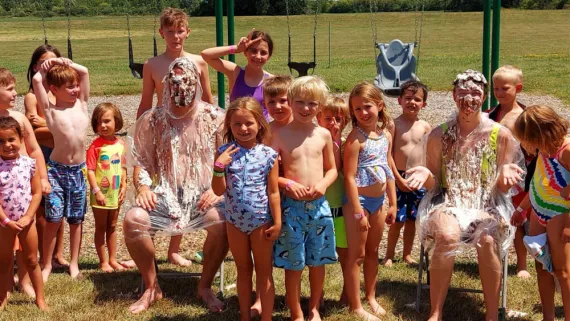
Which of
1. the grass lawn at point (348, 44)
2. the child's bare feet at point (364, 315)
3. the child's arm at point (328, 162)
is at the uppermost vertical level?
the child's arm at point (328, 162)

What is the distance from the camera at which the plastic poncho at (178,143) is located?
4723mm

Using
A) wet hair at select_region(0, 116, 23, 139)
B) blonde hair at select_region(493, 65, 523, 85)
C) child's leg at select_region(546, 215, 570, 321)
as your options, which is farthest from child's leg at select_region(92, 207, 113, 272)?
child's leg at select_region(546, 215, 570, 321)

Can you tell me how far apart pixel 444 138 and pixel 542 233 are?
2.79ft

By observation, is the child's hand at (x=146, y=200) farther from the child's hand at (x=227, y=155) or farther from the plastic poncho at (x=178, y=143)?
the child's hand at (x=227, y=155)

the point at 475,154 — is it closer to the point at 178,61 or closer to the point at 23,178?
the point at 178,61

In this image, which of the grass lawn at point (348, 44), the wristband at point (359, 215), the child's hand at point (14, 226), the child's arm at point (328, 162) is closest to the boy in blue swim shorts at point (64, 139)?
the child's hand at point (14, 226)

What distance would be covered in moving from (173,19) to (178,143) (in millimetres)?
906

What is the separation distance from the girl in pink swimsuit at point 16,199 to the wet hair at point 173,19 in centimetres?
128

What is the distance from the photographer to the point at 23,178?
448cm

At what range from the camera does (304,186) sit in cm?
416

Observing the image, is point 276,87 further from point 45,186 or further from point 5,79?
point 5,79

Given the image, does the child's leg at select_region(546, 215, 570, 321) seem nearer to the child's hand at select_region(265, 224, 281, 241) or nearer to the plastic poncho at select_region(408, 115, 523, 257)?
the plastic poncho at select_region(408, 115, 523, 257)

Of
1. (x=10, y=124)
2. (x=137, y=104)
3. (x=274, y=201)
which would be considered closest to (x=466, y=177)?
(x=274, y=201)

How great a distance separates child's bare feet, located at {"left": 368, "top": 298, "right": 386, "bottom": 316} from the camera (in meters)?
4.59
